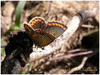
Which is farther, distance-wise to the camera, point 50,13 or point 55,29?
point 50,13

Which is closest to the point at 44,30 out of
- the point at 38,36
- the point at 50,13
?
the point at 38,36

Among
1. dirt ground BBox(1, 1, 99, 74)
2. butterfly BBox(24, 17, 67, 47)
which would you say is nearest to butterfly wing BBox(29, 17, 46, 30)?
butterfly BBox(24, 17, 67, 47)

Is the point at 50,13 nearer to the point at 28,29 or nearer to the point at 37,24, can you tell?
the point at 37,24

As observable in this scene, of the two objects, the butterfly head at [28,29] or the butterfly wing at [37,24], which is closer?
the butterfly head at [28,29]

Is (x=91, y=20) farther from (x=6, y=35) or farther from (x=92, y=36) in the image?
(x=6, y=35)

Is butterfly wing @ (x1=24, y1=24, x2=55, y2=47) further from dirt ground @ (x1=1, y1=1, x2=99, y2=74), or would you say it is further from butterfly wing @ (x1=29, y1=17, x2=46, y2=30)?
dirt ground @ (x1=1, y1=1, x2=99, y2=74)

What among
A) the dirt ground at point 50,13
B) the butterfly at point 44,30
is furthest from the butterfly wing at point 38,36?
the dirt ground at point 50,13

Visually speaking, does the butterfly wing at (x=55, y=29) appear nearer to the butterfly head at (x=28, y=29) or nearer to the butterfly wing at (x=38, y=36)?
the butterfly wing at (x=38, y=36)

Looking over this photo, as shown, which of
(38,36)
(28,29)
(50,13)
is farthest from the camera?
(50,13)
